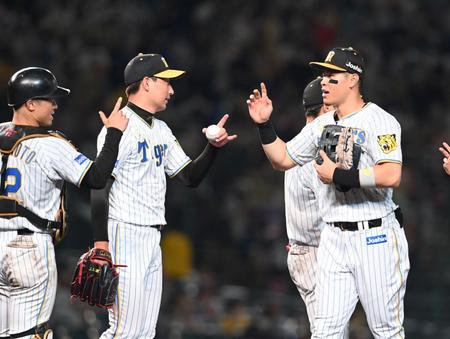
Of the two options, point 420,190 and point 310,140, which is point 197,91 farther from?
point 310,140

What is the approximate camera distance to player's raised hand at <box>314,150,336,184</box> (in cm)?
573

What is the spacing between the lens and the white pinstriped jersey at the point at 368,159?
19.0 feet

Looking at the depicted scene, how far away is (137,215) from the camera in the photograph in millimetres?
5965

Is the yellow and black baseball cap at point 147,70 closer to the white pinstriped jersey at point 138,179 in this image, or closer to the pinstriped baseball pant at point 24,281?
the white pinstriped jersey at point 138,179

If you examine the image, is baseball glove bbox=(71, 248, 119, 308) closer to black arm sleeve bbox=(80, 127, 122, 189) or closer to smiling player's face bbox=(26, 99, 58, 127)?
black arm sleeve bbox=(80, 127, 122, 189)

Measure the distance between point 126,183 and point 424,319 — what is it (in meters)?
5.58

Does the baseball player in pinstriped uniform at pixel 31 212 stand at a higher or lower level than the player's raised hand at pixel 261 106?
lower

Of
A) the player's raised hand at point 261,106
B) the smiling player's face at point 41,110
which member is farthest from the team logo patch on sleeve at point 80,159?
the player's raised hand at point 261,106

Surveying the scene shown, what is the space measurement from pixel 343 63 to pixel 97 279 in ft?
6.26

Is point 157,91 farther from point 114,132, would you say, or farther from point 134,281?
point 134,281

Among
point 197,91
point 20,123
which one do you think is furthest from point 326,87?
point 197,91

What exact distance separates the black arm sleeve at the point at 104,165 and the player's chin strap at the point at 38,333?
83 centimetres

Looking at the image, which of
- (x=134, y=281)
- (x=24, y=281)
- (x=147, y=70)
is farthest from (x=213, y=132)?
(x=24, y=281)

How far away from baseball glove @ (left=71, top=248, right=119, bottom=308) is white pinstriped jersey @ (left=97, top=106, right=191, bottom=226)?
273 mm
